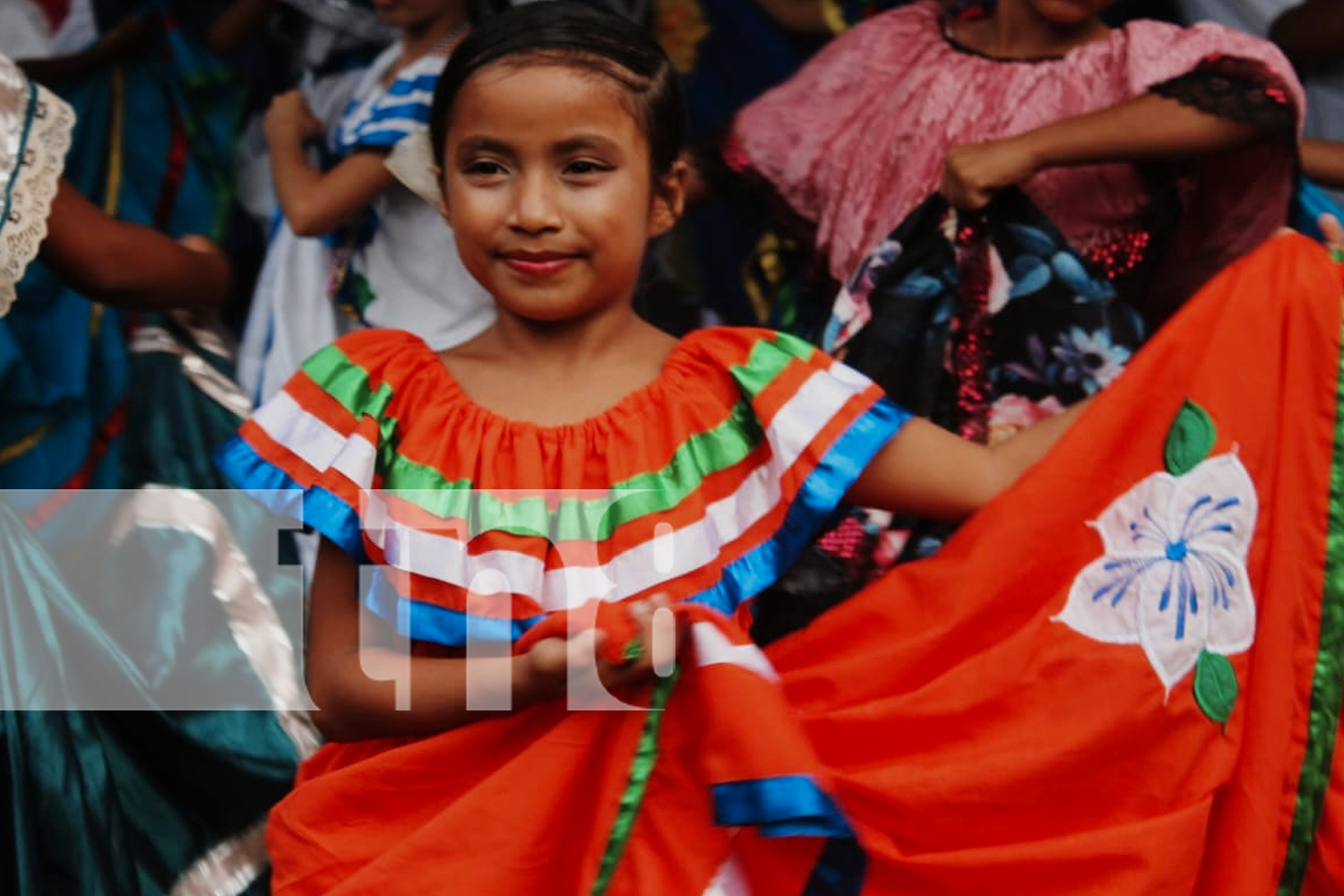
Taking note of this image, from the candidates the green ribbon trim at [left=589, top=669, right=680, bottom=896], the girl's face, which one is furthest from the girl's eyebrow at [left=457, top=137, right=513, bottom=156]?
the green ribbon trim at [left=589, top=669, right=680, bottom=896]

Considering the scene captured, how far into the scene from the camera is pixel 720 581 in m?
1.14

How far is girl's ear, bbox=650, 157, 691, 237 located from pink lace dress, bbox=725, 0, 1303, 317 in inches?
13.7

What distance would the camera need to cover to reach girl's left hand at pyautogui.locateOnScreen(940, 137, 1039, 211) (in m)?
1.42

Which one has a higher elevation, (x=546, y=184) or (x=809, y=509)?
(x=546, y=184)

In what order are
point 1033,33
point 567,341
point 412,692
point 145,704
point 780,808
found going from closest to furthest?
point 780,808
point 412,692
point 567,341
point 145,704
point 1033,33

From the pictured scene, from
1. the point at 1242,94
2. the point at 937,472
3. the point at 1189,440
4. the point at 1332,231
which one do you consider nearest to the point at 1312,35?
the point at 1242,94

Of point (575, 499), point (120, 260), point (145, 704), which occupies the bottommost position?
point (145, 704)

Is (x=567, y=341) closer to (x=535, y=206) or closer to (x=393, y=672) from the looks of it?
(x=535, y=206)

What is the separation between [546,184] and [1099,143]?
0.58 meters

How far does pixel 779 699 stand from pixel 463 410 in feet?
1.09

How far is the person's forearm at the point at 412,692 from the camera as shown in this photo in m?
1.06

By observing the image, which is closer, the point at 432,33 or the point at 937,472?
the point at 937,472

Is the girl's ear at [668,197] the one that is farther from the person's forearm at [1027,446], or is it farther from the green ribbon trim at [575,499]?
the person's forearm at [1027,446]

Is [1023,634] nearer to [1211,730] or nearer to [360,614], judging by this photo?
[1211,730]
